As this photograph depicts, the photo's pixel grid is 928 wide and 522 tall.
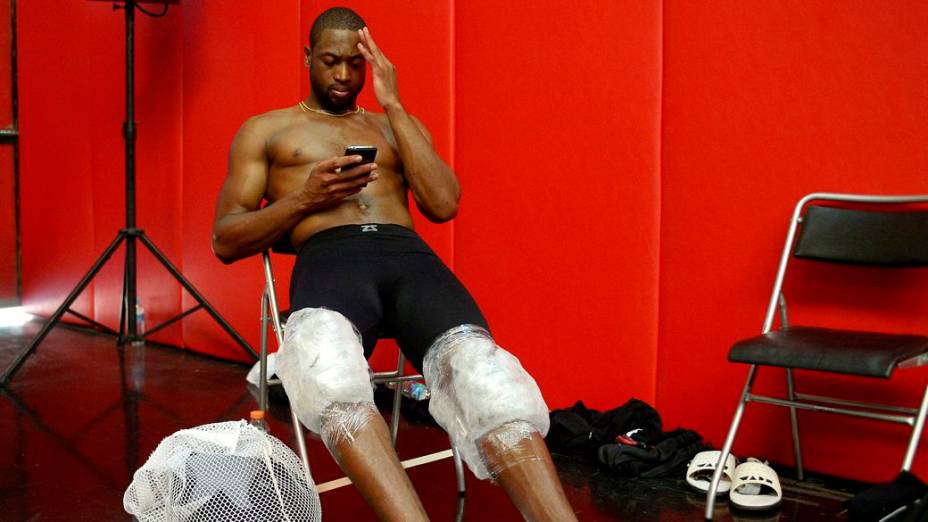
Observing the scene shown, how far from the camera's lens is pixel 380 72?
2178 millimetres

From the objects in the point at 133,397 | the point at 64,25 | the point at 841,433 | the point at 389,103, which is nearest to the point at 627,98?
the point at 389,103

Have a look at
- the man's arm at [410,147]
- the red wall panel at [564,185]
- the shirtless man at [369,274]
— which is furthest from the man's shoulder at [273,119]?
the red wall panel at [564,185]

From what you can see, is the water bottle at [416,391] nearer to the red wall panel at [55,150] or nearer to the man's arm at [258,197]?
the man's arm at [258,197]

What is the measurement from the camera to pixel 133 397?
3529 millimetres

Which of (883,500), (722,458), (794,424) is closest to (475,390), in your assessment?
(722,458)

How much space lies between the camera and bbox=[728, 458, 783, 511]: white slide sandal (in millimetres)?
2266

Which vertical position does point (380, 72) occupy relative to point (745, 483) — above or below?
above

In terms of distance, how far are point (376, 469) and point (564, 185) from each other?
5.34 ft

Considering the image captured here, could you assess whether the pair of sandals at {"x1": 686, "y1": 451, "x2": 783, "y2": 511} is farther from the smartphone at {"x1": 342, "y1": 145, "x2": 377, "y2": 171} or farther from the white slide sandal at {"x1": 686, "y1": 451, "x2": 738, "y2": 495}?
the smartphone at {"x1": 342, "y1": 145, "x2": 377, "y2": 171}

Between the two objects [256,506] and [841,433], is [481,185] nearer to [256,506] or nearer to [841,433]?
[841,433]

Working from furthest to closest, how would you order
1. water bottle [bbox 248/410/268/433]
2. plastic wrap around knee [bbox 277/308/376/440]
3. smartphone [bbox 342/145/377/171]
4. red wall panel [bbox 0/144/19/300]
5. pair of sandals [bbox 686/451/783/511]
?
red wall panel [bbox 0/144/19/300] → pair of sandals [bbox 686/451/783/511] → smartphone [bbox 342/145/377/171] → water bottle [bbox 248/410/268/433] → plastic wrap around knee [bbox 277/308/376/440]

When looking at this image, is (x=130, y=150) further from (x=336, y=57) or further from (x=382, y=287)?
(x=382, y=287)

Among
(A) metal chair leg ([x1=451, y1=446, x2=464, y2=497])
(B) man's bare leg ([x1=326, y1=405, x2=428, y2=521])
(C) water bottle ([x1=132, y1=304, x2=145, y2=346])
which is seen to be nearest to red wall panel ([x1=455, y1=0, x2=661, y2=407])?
(A) metal chair leg ([x1=451, y1=446, x2=464, y2=497])

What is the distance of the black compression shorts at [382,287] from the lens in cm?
191
